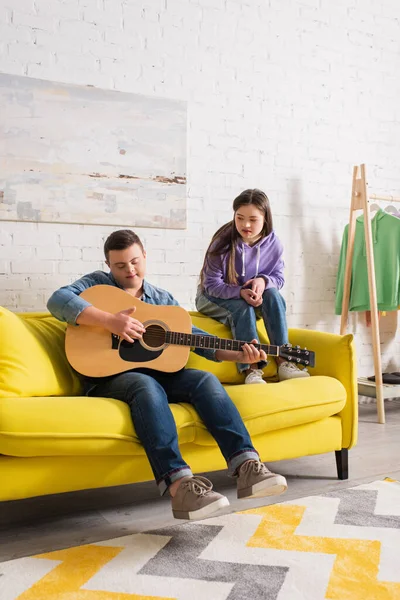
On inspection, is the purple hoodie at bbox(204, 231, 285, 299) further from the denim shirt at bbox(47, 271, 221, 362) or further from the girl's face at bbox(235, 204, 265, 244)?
the denim shirt at bbox(47, 271, 221, 362)

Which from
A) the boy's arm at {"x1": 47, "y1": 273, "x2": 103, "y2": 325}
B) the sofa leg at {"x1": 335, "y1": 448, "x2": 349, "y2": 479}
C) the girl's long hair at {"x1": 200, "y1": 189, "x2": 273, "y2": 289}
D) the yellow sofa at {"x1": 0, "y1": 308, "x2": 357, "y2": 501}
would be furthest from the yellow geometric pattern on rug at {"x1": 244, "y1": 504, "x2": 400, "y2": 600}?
the girl's long hair at {"x1": 200, "y1": 189, "x2": 273, "y2": 289}

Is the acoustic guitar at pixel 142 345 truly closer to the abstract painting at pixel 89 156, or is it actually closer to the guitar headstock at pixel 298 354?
the guitar headstock at pixel 298 354

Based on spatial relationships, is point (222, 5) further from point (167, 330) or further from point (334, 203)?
point (167, 330)

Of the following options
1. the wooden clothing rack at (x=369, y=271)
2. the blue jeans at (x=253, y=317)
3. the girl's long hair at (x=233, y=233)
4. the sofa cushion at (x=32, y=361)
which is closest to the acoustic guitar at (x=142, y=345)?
the sofa cushion at (x=32, y=361)

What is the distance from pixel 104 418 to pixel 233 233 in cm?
135

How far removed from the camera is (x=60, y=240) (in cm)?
304

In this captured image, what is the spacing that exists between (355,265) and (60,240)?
175 centimetres

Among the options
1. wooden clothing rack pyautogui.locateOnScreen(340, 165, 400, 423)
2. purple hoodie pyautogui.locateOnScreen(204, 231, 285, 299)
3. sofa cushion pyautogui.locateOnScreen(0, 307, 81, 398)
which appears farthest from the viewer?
wooden clothing rack pyautogui.locateOnScreen(340, 165, 400, 423)

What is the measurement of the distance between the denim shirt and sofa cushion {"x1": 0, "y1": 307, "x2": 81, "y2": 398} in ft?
0.43

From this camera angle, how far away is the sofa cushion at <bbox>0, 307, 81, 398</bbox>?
6.93 ft

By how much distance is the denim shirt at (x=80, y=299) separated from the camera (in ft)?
7.18

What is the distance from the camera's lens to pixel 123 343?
219cm

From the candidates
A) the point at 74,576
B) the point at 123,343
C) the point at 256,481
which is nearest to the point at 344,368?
the point at 256,481

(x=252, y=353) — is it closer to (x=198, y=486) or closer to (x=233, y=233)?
(x=198, y=486)
